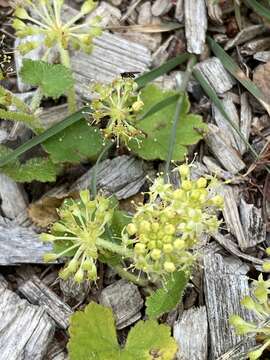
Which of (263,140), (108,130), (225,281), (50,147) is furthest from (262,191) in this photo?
(50,147)

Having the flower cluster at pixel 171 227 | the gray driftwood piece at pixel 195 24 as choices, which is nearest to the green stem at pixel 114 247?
the flower cluster at pixel 171 227

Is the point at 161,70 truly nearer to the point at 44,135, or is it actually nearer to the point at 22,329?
the point at 44,135

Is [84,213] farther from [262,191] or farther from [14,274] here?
[262,191]

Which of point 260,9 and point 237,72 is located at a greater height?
point 260,9

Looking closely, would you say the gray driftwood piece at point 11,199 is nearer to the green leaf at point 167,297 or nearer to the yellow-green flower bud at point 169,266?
the green leaf at point 167,297

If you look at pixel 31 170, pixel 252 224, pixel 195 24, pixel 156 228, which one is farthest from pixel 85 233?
pixel 195 24

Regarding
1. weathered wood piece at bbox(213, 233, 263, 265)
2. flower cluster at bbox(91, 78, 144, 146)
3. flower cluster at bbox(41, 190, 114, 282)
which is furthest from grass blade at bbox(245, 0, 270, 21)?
flower cluster at bbox(41, 190, 114, 282)

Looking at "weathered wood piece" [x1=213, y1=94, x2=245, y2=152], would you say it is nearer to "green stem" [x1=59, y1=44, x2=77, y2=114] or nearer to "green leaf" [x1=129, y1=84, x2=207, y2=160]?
"green leaf" [x1=129, y1=84, x2=207, y2=160]
